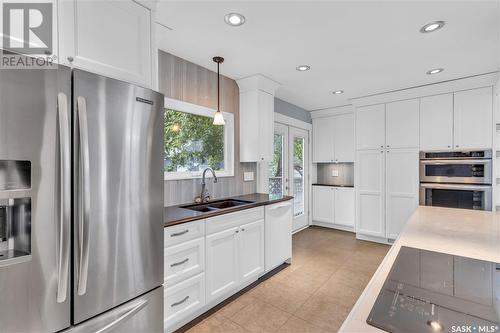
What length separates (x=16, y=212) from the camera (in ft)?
3.58

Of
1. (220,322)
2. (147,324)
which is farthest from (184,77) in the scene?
(220,322)

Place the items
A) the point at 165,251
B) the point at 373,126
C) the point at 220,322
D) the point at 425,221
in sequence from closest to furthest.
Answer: the point at 165,251, the point at 425,221, the point at 220,322, the point at 373,126

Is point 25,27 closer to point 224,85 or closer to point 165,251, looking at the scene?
point 165,251

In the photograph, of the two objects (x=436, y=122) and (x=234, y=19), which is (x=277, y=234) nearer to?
(x=234, y=19)

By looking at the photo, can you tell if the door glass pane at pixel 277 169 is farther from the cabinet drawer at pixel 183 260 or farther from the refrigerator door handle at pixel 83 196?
the refrigerator door handle at pixel 83 196

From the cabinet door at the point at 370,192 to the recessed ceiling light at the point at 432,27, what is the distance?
87.0 inches

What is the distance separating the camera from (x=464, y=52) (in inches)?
98.3

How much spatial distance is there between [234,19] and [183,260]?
6.42ft

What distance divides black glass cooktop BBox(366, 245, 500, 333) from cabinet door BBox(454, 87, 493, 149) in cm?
301

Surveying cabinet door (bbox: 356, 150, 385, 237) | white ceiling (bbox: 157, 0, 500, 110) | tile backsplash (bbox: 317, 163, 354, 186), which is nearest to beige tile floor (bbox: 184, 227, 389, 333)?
cabinet door (bbox: 356, 150, 385, 237)

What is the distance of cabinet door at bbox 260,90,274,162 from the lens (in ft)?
10.5

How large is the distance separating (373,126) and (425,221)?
247cm

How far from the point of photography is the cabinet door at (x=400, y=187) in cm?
372

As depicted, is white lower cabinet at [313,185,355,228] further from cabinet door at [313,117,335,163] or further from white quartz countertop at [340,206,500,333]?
white quartz countertop at [340,206,500,333]
